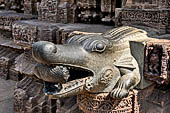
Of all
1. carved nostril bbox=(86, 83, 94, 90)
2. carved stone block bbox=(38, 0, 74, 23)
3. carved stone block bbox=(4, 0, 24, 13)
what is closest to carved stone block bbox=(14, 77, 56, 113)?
carved stone block bbox=(38, 0, 74, 23)

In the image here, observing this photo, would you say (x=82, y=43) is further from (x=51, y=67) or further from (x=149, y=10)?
(x=149, y=10)

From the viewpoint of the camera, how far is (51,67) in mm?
1775

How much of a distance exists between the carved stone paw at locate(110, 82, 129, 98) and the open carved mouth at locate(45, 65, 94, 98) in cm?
23

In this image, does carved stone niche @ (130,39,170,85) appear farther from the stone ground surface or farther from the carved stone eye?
the stone ground surface

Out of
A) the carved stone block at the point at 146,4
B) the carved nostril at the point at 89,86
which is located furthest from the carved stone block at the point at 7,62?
the carved nostril at the point at 89,86

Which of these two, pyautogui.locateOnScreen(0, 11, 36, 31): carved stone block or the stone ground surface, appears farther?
pyautogui.locateOnScreen(0, 11, 36, 31): carved stone block

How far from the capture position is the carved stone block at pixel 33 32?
10.2 feet

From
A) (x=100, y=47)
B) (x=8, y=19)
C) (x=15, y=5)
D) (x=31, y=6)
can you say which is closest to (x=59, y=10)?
(x=8, y=19)

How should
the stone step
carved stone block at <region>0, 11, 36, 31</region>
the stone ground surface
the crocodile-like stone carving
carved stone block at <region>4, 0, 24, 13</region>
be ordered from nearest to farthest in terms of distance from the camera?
1. the crocodile-like stone carving
2. the stone step
3. the stone ground surface
4. carved stone block at <region>0, 11, 36, 31</region>
5. carved stone block at <region>4, 0, 24, 13</region>

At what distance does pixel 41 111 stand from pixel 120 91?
156cm

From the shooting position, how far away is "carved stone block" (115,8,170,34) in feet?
8.48

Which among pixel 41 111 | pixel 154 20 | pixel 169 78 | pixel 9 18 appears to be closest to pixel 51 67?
pixel 169 78

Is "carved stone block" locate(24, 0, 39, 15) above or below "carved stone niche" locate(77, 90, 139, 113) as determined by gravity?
above

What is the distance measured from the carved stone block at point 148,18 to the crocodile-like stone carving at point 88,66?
62cm
